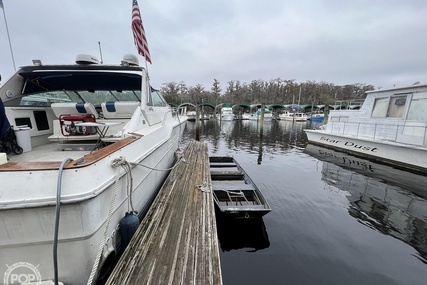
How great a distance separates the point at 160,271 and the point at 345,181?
24.8ft

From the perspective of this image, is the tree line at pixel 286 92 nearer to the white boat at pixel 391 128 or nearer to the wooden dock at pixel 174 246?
the white boat at pixel 391 128

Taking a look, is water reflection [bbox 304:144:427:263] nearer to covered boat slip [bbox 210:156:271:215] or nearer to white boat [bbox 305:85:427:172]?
white boat [bbox 305:85:427:172]

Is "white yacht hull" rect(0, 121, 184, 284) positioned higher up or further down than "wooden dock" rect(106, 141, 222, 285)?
higher up

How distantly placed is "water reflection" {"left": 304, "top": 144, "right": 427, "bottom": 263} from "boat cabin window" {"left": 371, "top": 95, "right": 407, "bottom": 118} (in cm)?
238

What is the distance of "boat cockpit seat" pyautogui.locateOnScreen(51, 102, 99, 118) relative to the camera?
12.4 feet

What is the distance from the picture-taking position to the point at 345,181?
295 inches

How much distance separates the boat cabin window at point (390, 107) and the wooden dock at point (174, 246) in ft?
32.9

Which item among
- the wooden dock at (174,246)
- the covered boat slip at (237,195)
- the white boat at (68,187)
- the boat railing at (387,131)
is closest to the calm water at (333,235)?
the covered boat slip at (237,195)

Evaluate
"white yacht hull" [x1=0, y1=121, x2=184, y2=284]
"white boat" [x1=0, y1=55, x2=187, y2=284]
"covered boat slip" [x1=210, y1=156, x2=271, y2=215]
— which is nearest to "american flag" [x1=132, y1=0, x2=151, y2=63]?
"white boat" [x1=0, y1=55, x2=187, y2=284]

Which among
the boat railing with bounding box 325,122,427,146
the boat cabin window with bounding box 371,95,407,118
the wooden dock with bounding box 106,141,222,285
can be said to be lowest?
the wooden dock with bounding box 106,141,222,285

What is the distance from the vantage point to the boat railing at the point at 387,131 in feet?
26.6

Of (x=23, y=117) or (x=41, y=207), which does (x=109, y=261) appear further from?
(x=23, y=117)

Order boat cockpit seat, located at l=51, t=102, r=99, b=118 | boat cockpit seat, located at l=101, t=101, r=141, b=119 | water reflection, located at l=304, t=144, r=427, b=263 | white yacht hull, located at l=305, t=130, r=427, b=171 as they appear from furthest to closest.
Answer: white yacht hull, located at l=305, t=130, r=427, b=171, water reflection, located at l=304, t=144, r=427, b=263, boat cockpit seat, located at l=101, t=101, r=141, b=119, boat cockpit seat, located at l=51, t=102, r=99, b=118

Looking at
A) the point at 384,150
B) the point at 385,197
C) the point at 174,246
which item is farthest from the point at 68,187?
the point at 384,150
